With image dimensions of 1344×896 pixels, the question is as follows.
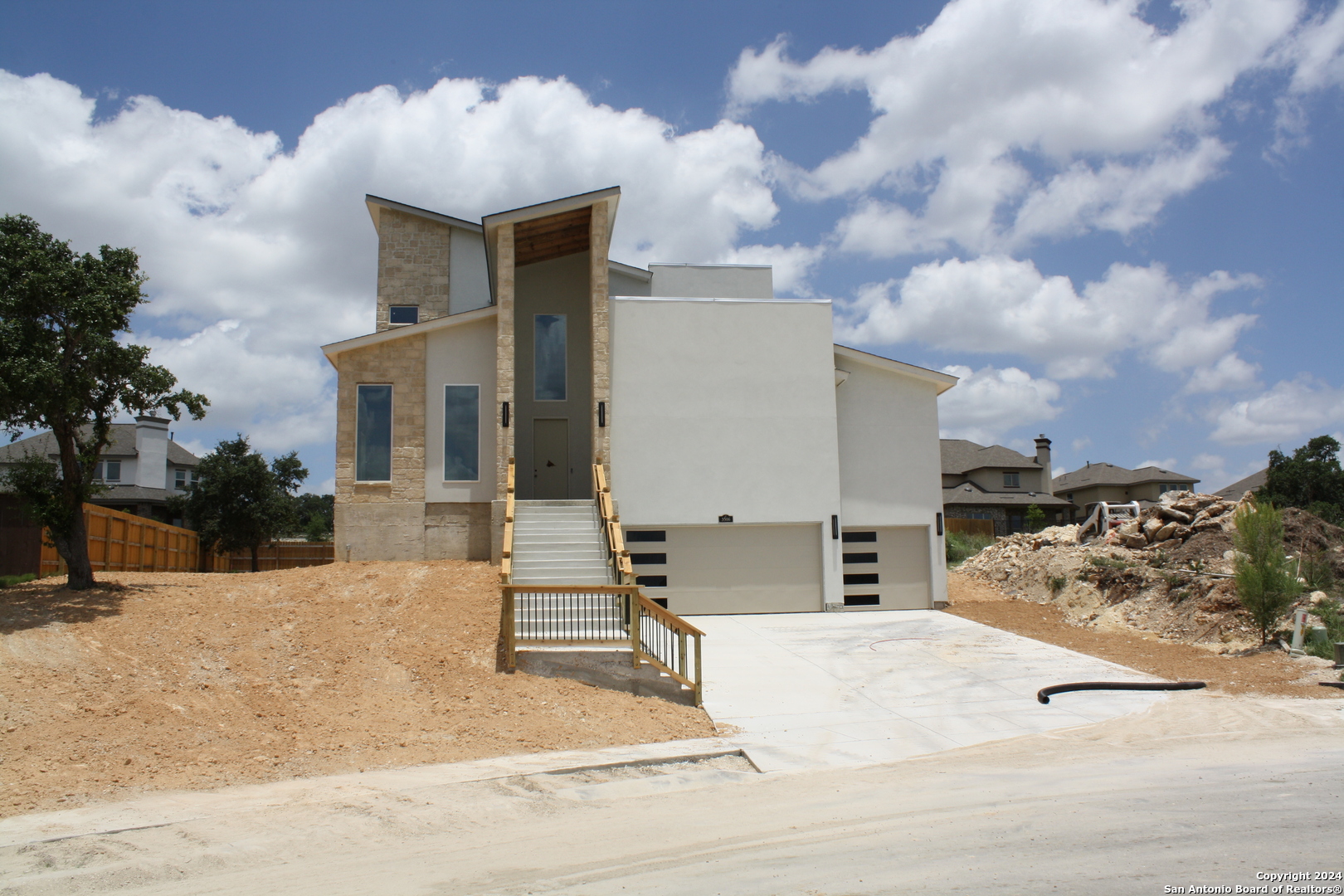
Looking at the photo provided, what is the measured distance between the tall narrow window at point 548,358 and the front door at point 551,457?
0.73 meters

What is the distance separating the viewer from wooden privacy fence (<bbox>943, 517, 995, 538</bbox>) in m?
39.2

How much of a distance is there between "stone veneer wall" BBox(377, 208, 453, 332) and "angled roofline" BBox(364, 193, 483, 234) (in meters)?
0.15

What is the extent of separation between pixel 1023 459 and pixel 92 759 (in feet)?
167

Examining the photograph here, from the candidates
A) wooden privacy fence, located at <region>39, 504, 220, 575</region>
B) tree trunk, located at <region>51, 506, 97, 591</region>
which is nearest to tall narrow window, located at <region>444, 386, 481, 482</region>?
wooden privacy fence, located at <region>39, 504, 220, 575</region>

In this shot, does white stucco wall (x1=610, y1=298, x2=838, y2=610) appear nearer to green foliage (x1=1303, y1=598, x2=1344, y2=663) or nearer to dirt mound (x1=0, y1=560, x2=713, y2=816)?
dirt mound (x1=0, y1=560, x2=713, y2=816)

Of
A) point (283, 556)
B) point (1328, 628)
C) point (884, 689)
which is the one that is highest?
point (283, 556)

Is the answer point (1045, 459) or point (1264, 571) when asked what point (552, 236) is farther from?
point (1045, 459)

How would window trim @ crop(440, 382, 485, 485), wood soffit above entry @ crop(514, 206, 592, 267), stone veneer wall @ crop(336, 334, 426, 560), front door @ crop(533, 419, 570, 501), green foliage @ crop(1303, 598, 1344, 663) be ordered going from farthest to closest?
front door @ crop(533, 419, 570, 501), wood soffit above entry @ crop(514, 206, 592, 267), window trim @ crop(440, 382, 485, 485), stone veneer wall @ crop(336, 334, 426, 560), green foliage @ crop(1303, 598, 1344, 663)

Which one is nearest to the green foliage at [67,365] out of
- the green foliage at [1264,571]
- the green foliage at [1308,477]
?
the green foliage at [1264,571]

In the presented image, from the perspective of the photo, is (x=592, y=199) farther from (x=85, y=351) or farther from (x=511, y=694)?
(x=511, y=694)

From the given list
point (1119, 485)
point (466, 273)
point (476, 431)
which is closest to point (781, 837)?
point (476, 431)

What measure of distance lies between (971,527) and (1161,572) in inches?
842

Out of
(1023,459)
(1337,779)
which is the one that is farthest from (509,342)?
(1023,459)

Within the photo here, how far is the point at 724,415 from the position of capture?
19484 millimetres
